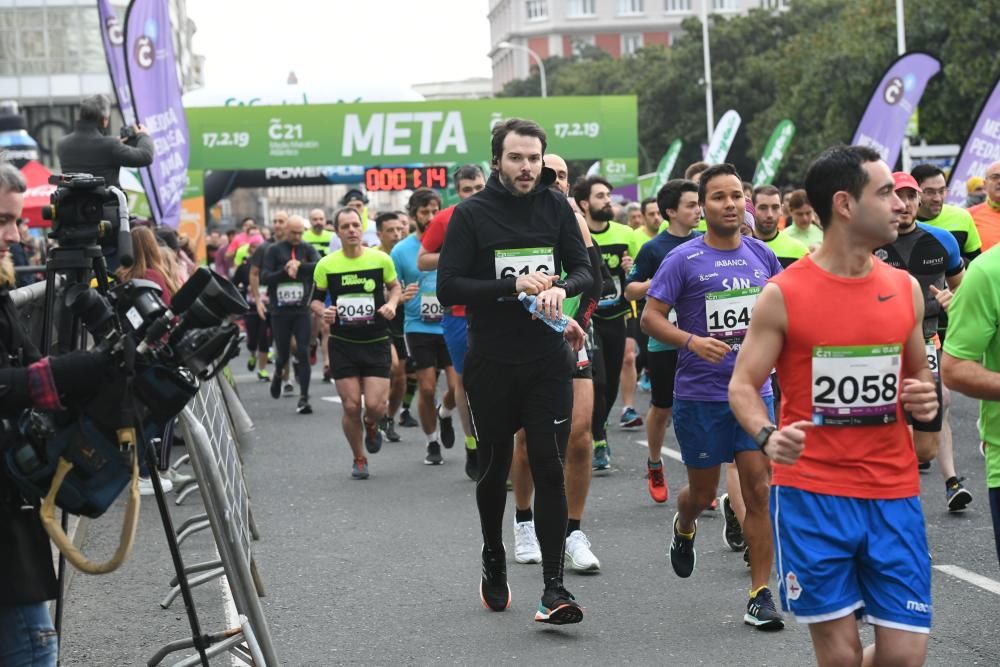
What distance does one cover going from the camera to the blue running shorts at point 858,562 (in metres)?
4.31

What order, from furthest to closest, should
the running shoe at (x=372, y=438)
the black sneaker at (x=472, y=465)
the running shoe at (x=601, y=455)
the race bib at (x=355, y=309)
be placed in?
the race bib at (x=355, y=309) < the running shoe at (x=372, y=438) < the running shoe at (x=601, y=455) < the black sneaker at (x=472, y=465)

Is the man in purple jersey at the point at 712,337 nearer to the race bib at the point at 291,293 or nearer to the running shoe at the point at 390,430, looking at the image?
the running shoe at the point at 390,430

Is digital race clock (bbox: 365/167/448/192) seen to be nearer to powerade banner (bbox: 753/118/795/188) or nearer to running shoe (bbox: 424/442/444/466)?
powerade banner (bbox: 753/118/795/188)

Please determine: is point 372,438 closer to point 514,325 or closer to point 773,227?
point 773,227

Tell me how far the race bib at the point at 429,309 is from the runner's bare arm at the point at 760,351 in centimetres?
792

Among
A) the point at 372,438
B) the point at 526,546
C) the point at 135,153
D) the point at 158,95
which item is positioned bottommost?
the point at 372,438

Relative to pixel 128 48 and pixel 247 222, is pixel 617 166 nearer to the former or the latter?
pixel 247 222

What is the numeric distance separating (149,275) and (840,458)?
20.5 ft

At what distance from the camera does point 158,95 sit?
1446cm

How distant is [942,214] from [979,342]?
222 inches

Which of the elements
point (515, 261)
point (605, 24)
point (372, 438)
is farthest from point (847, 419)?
point (605, 24)

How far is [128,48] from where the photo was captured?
13.9 m

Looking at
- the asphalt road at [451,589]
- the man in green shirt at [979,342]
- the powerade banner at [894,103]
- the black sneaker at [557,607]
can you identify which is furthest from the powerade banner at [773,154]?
the man in green shirt at [979,342]

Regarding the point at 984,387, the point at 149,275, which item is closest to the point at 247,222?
the point at 149,275
